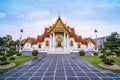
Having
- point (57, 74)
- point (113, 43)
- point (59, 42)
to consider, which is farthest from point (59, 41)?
point (57, 74)

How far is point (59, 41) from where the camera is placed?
111 ft

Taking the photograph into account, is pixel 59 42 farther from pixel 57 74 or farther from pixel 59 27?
pixel 57 74

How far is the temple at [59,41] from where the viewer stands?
32.5 metres

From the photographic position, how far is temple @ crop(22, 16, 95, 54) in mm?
32531

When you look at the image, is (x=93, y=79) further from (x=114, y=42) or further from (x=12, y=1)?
(x=114, y=42)

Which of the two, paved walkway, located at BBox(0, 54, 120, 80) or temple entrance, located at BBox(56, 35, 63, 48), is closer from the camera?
paved walkway, located at BBox(0, 54, 120, 80)

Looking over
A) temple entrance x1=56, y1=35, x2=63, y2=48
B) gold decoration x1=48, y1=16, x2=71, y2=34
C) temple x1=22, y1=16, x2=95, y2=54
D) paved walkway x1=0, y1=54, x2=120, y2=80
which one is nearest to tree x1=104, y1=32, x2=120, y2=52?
paved walkway x1=0, y1=54, x2=120, y2=80

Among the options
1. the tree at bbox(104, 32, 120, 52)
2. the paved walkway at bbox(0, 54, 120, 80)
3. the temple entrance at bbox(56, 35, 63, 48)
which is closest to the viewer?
the paved walkway at bbox(0, 54, 120, 80)

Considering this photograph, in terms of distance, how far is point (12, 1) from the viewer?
44.5 ft

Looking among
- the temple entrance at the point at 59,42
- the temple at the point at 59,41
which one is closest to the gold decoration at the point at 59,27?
the temple at the point at 59,41

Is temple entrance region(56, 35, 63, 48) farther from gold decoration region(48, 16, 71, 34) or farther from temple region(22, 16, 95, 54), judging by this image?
gold decoration region(48, 16, 71, 34)

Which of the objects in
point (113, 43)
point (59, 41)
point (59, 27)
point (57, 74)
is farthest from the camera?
point (59, 41)

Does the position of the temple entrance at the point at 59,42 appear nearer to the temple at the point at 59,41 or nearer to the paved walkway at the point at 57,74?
the temple at the point at 59,41

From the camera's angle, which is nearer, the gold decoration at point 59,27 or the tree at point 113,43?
the tree at point 113,43
